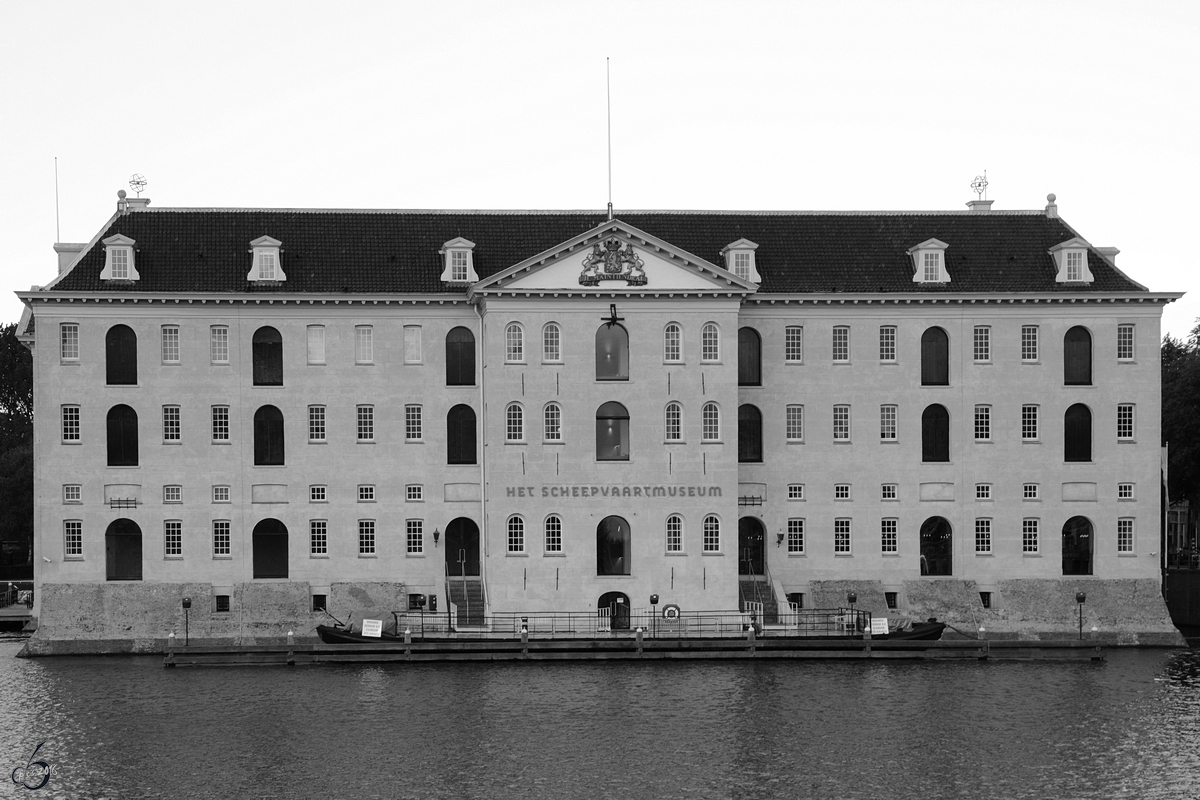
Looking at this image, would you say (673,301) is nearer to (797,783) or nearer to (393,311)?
(393,311)

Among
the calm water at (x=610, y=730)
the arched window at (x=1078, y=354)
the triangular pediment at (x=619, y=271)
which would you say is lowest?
the calm water at (x=610, y=730)

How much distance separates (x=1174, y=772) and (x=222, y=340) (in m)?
41.7

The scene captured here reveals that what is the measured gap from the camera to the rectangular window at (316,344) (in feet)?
212

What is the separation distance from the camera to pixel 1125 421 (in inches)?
2633

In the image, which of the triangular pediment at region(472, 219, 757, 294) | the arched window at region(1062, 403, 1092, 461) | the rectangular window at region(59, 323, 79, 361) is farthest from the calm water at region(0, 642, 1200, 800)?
the triangular pediment at region(472, 219, 757, 294)

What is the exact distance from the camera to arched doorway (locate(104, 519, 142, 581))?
209 ft

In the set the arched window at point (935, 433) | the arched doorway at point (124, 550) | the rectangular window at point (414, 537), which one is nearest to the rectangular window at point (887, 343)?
the arched window at point (935, 433)

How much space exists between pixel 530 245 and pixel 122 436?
19.5 m

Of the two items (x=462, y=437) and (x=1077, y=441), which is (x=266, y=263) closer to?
(x=462, y=437)

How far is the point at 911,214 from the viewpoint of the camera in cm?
6969

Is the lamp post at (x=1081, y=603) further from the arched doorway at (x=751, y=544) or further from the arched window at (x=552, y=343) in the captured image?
the arched window at (x=552, y=343)

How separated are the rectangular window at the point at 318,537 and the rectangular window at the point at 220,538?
3.50m

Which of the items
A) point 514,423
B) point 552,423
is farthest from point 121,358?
point 552,423

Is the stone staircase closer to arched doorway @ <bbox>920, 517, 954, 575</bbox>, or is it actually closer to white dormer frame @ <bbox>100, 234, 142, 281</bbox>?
arched doorway @ <bbox>920, 517, 954, 575</bbox>
